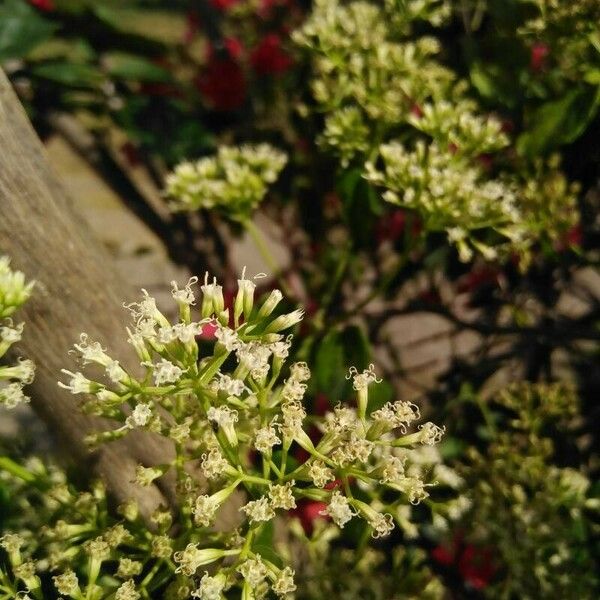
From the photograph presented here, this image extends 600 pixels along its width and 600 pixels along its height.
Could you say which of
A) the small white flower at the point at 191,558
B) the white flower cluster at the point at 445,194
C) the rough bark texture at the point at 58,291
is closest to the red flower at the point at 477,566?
the white flower cluster at the point at 445,194

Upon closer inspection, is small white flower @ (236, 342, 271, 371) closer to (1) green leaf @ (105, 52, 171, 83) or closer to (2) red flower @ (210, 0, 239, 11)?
→ (1) green leaf @ (105, 52, 171, 83)

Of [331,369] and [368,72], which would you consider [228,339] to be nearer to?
[331,369]

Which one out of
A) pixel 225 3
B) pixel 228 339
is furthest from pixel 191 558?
pixel 225 3

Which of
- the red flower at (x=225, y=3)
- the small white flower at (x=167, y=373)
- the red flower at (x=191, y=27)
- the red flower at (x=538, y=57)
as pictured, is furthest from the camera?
the red flower at (x=191, y=27)

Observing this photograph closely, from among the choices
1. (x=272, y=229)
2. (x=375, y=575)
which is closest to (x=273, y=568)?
(x=375, y=575)

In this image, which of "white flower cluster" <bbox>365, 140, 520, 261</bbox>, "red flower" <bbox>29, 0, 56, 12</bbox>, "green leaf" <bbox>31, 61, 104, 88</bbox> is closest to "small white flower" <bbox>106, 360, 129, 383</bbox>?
"white flower cluster" <bbox>365, 140, 520, 261</bbox>

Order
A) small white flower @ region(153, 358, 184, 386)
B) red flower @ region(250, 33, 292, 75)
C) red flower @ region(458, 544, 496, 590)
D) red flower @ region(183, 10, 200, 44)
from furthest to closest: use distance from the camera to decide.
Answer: red flower @ region(183, 10, 200, 44)
red flower @ region(250, 33, 292, 75)
red flower @ region(458, 544, 496, 590)
small white flower @ region(153, 358, 184, 386)

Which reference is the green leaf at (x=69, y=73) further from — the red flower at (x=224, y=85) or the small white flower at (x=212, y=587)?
the small white flower at (x=212, y=587)
